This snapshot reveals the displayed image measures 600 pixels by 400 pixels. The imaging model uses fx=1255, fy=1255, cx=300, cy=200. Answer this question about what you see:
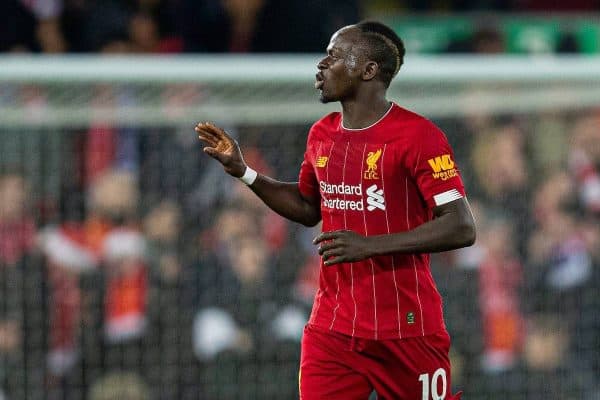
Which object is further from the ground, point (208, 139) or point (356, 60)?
point (356, 60)

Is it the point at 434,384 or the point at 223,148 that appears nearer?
the point at 434,384

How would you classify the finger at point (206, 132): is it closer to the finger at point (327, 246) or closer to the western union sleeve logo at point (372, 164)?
the western union sleeve logo at point (372, 164)

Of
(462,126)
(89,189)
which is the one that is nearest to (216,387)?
(89,189)

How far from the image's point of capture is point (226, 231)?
6.58 metres

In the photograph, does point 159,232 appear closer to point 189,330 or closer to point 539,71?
point 189,330

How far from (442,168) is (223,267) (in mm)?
2646

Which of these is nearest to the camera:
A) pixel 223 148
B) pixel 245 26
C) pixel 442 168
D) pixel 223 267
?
pixel 442 168

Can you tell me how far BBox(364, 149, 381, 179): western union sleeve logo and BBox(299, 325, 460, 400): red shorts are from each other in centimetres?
55

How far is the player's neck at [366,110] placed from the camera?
14.0 feet

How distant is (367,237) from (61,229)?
279 centimetres

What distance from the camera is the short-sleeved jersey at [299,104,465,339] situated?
4.12 meters

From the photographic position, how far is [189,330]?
647 centimetres

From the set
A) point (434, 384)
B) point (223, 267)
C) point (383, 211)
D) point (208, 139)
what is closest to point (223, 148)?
point (208, 139)

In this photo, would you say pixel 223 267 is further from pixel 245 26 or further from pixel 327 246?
pixel 327 246
